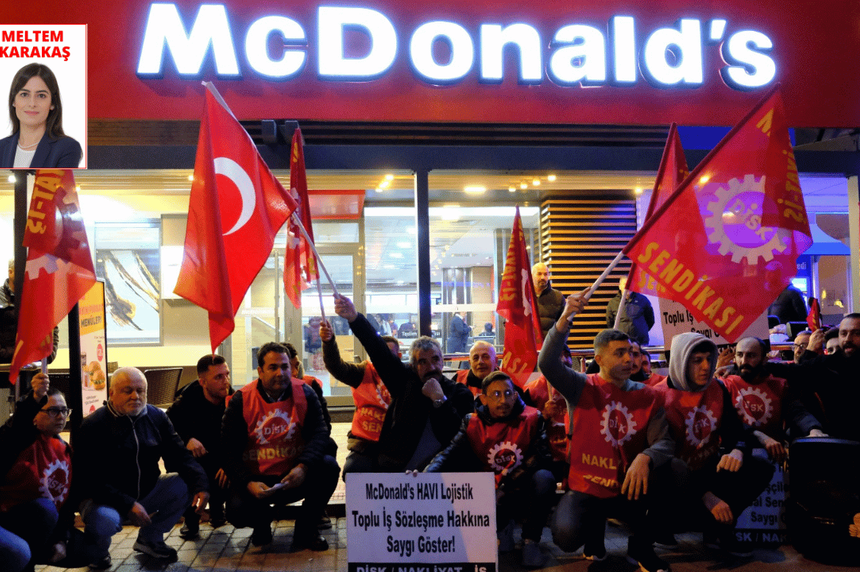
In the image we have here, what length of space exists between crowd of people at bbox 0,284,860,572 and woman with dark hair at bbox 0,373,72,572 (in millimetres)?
10

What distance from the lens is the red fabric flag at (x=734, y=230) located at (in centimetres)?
462

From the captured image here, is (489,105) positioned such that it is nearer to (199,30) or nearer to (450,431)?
(199,30)

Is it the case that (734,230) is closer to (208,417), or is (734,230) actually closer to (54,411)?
(208,417)

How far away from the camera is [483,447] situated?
199 inches

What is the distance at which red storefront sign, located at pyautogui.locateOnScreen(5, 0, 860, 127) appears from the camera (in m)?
8.41

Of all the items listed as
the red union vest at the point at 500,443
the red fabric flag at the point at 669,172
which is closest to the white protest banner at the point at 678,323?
the red fabric flag at the point at 669,172

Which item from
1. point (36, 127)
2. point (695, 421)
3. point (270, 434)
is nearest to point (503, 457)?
point (695, 421)

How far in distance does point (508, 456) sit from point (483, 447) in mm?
196

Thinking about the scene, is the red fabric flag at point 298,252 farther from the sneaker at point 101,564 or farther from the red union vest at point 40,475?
the sneaker at point 101,564

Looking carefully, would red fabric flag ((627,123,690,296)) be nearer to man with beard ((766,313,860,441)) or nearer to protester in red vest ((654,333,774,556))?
protester in red vest ((654,333,774,556))

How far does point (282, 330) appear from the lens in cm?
1223

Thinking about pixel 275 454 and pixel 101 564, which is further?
pixel 275 454

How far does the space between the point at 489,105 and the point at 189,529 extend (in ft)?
19.8

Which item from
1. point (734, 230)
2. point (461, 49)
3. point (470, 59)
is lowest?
point (734, 230)
